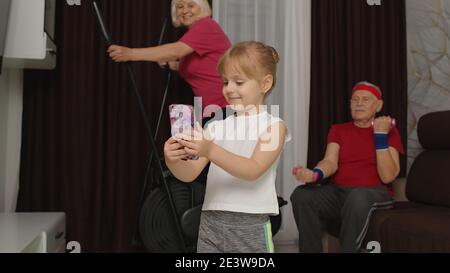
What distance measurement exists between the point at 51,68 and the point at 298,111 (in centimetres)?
149

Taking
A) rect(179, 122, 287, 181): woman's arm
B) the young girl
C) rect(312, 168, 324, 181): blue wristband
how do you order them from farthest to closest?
rect(312, 168, 324, 181): blue wristband < the young girl < rect(179, 122, 287, 181): woman's arm

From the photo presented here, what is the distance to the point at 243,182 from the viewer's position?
1151mm

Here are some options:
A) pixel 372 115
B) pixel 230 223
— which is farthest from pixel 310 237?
pixel 230 223

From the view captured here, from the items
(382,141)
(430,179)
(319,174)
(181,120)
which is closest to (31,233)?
(181,120)

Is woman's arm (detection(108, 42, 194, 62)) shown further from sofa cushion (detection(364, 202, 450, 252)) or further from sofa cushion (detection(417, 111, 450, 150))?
sofa cushion (detection(417, 111, 450, 150))

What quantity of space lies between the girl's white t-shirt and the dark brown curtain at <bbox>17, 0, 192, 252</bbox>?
4.01ft

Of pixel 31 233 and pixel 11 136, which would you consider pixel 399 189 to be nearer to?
pixel 31 233

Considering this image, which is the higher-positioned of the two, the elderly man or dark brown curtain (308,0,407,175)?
dark brown curtain (308,0,407,175)

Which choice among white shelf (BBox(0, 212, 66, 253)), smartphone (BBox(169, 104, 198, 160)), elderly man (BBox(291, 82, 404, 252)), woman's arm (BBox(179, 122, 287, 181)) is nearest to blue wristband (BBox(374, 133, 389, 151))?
elderly man (BBox(291, 82, 404, 252))

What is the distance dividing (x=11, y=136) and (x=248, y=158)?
1707mm

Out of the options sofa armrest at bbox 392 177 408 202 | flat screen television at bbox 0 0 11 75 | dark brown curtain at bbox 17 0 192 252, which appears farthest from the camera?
sofa armrest at bbox 392 177 408 202

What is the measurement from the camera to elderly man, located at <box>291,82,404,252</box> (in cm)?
199

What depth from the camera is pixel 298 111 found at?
2629mm
